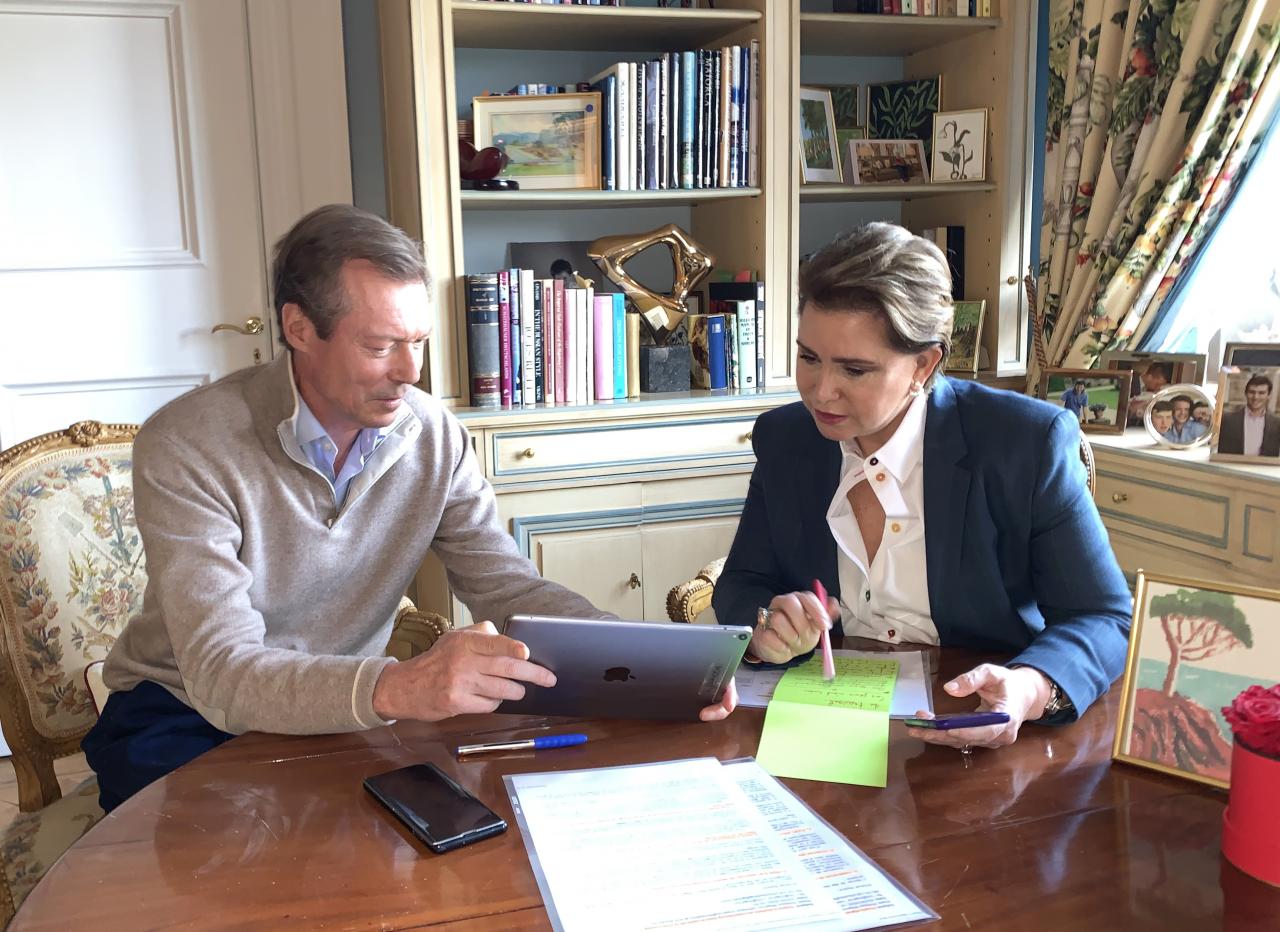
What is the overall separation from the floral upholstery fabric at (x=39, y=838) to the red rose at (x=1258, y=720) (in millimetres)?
1345

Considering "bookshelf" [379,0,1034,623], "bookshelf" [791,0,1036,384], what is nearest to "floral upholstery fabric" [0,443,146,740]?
"bookshelf" [379,0,1034,623]

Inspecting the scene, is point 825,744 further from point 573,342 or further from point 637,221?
point 637,221

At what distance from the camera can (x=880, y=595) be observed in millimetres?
1561

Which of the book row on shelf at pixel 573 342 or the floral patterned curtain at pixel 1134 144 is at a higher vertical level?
the floral patterned curtain at pixel 1134 144

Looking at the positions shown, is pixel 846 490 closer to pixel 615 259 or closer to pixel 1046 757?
pixel 1046 757

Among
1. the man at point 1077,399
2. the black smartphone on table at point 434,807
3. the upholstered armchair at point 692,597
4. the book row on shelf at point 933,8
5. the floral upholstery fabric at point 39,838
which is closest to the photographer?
the black smartphone on table at point 434,807

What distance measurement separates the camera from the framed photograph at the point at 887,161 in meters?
3.20

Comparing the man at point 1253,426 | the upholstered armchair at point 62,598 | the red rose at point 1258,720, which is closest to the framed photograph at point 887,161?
the man at point 1253,426

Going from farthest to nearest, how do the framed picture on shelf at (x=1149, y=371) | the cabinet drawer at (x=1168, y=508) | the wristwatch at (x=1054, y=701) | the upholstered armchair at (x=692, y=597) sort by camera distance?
the framed picture on shelf at (x=1149, y=371) → the cabinet drawer at (x=1168, y=508) → the upholstered armchair at (x=692, y=597) → the wristwatch at (x=1054, y=701)

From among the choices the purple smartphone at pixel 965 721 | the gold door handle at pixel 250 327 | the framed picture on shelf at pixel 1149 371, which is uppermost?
the gold door handle at pixel 250 327

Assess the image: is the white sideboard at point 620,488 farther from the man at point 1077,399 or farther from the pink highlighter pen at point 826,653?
the pink highlighter pen at point 826,653

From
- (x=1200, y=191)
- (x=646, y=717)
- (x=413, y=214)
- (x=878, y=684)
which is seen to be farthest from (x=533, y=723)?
Answer: (x=1200, y=191)

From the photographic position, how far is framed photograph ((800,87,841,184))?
123 inches

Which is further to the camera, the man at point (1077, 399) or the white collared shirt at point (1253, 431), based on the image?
the man at point (1077, 399)
